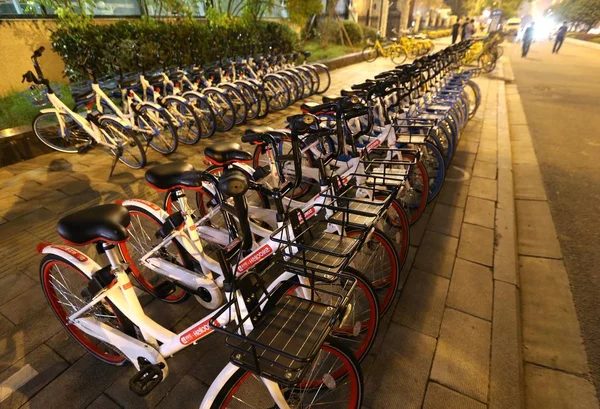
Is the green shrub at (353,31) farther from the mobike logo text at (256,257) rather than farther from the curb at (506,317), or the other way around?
the mobike logo text at (256,257)

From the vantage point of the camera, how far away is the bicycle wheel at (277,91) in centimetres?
761

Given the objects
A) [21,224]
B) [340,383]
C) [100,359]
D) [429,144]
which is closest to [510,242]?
[429,144]

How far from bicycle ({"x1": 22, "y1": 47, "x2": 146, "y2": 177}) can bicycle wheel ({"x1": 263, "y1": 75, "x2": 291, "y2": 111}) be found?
354 cm

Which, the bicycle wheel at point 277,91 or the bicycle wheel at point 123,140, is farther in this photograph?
the bicycle wheel at point 277,91

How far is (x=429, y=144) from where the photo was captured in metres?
3.83

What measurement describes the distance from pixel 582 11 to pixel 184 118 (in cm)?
5258

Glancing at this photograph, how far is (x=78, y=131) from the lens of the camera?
5598 millimetres

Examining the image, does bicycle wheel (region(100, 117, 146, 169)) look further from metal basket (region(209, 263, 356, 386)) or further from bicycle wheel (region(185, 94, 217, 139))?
metal basket (region(209, 263, 356, 386))

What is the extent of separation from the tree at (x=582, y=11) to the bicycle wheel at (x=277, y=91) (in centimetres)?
4621

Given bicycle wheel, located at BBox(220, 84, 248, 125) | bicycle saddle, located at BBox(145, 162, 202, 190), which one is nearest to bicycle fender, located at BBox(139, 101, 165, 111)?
bicycle wheel, located at BBox(220, 84, 248, 125)

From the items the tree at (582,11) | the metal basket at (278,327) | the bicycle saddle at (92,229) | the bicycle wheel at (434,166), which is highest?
the tree at (582,11)

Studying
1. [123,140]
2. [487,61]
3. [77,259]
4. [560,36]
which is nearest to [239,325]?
[77,259]

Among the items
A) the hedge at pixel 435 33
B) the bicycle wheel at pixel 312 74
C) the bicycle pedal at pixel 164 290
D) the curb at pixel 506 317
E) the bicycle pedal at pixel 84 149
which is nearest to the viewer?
the curb at pixel 506 317

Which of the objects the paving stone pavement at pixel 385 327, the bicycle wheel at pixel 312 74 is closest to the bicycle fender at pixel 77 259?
the paving stone pavement at pixel 385 327
